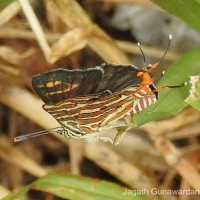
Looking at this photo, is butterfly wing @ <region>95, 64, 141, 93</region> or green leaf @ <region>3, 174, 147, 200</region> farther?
green leaf @ <region>3, 174, 147, 200</region>

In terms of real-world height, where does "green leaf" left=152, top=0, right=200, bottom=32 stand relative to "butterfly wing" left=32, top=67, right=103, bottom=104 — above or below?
above

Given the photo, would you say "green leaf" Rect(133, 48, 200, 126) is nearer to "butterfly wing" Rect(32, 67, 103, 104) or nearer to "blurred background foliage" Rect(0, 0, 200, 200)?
"blurred background foliage" Rect(0, 0, 200, 200)

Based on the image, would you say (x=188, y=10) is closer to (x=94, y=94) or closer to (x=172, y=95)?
(x=172, y=95)

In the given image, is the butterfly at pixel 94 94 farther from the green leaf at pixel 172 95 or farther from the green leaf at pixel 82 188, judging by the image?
the green leaf at pixel 82 188

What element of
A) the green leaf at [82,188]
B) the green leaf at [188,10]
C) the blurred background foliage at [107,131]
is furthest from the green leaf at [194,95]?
the green leaf at [82,188]

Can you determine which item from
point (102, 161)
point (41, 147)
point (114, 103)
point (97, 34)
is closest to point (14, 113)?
point (41, 147)

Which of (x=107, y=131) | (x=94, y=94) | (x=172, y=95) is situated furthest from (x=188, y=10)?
(x=107, y=131)

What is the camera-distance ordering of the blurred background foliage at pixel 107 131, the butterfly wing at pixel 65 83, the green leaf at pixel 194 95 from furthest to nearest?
1. the blurred background foliage at pixel 107 131
2. the green leaf at pixel 194 95
3. the butterfly wing at pixel 65 83

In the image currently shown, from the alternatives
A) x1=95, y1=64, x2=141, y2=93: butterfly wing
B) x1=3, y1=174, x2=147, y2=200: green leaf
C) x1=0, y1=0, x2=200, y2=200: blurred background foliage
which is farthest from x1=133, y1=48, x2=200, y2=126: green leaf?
x1=3, y1=174, x2=147, y2=200: green leaf

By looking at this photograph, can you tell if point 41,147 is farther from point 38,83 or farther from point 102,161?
point 38,83
